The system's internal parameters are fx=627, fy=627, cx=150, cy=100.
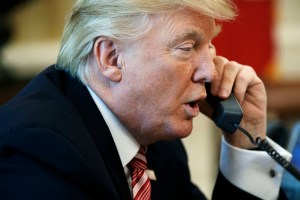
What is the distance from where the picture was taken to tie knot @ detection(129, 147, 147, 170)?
158 cm

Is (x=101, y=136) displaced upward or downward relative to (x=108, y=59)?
downward

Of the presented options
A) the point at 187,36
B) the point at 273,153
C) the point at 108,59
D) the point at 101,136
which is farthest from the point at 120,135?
the point at 273,153

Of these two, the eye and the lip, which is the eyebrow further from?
the lip

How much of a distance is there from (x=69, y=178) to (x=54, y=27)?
4821 mm

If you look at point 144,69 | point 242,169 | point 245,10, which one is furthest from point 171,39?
point 245,10

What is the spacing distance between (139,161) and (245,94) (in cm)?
41

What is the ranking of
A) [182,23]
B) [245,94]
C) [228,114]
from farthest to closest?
[245,94] < [228,114] < [182,23]

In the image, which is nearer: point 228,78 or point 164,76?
point 164,76

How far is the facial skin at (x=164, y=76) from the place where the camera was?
1465 millimetres

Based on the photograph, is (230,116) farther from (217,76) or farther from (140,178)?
(140,178)

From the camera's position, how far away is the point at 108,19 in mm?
1472

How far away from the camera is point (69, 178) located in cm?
126

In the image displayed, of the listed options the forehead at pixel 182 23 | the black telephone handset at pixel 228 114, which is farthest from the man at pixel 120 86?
the black telephone handset at pixel 228 114

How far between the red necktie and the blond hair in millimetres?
242
